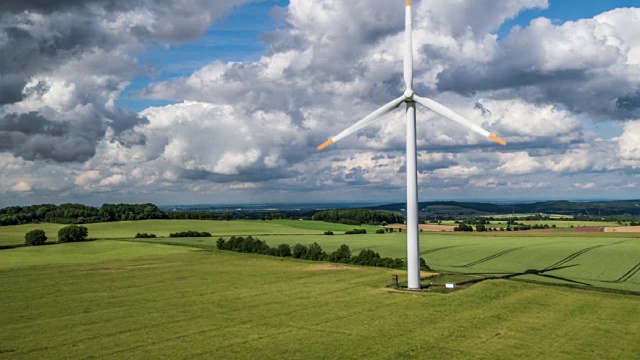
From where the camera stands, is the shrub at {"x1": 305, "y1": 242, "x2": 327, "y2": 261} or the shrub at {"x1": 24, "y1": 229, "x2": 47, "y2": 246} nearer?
the shrub at {"x1": 305, "y1": 242, "x2": 327, "y2": 261}

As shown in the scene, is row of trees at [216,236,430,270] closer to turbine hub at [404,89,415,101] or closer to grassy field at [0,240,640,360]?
grassy field at [0,240,640,360]

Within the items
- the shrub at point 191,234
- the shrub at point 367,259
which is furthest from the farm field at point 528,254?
the shrub at point 367,259

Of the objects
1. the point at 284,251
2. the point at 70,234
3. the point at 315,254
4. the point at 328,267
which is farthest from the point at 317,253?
the point at 70,234

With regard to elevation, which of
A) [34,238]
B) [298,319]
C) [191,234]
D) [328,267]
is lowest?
[298,319]

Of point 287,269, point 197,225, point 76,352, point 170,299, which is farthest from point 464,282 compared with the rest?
point 197,225

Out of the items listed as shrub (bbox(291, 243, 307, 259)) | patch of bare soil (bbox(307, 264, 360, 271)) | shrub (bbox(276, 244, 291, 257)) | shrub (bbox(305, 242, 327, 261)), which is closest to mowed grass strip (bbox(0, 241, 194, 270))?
shrub (bbox(276, 244, 291, 257))

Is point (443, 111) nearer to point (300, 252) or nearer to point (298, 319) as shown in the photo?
point (298, 319)
